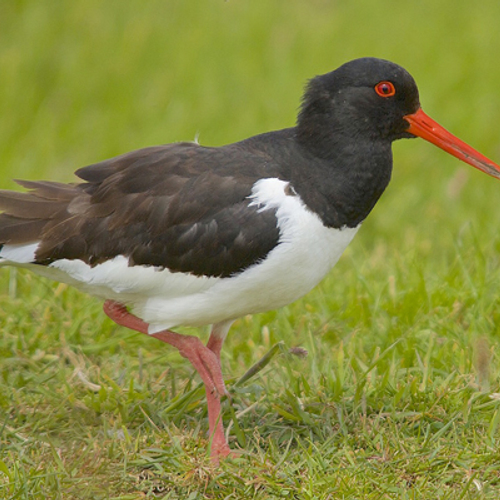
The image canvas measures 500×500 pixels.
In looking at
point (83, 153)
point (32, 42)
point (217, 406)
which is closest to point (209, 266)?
point (217, 406)

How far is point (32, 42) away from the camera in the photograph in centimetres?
959

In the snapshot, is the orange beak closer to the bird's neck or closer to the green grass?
the bird's neck

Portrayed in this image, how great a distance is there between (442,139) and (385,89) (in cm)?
43

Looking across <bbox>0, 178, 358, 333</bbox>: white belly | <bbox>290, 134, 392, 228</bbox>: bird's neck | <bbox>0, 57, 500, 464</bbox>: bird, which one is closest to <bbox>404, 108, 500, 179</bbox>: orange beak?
<bbox>0, 57, 500, 464</bbox>: bird

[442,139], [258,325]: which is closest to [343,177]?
[442,139]

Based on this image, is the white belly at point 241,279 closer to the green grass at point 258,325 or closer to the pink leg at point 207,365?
the pink leg at point 207,365

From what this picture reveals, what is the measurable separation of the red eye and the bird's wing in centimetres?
67

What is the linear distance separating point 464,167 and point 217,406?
187 inches

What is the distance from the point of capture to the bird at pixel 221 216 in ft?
14.1

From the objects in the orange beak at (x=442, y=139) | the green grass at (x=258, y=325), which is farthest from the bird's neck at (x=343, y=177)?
the green grass at (x=258, y=325)

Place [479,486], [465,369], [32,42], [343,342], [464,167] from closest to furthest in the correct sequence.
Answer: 1. [479,486]
2. [465,369]
3. [343,342]
4. [464,167]
5. [32,42]

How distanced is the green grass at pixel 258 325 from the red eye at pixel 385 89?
1313 mm

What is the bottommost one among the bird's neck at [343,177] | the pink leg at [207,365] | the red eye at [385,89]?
the pink leg at [207,365]

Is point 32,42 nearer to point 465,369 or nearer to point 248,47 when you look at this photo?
point 248,47
